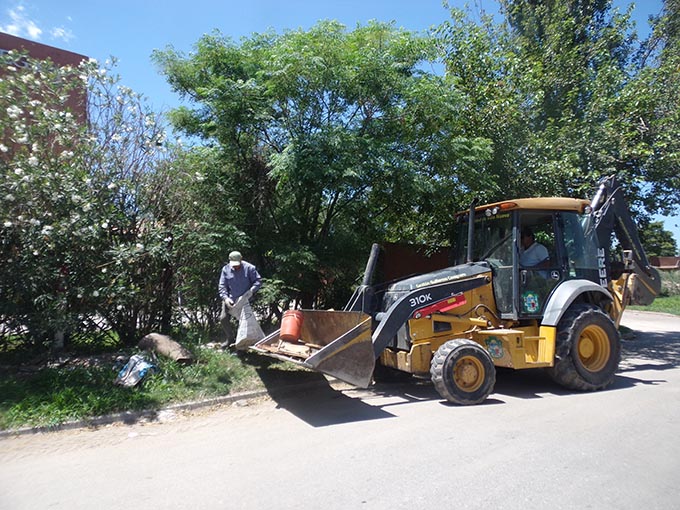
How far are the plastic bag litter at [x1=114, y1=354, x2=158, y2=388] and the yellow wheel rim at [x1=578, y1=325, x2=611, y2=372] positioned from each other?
20.5 feet

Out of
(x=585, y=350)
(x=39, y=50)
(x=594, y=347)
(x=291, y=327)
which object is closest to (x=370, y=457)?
(x=291, y=327)

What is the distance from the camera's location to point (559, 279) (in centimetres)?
733

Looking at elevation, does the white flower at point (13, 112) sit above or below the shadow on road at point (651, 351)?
above

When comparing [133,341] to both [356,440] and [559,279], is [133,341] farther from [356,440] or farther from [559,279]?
[559,279]

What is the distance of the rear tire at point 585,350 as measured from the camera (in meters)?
6.89

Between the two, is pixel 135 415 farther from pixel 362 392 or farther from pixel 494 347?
pixel 494 347

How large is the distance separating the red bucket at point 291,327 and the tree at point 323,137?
1.98 m

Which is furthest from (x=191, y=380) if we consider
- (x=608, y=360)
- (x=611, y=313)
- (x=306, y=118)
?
(x=611, y=313)

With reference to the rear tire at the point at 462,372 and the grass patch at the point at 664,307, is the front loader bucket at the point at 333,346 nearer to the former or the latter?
the rear tire at the point at 462,372

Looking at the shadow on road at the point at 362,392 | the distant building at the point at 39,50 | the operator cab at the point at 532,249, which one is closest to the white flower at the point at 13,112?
the shadow on road at the point at 362,392

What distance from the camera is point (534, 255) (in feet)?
23.8

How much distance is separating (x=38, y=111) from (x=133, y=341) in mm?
3850

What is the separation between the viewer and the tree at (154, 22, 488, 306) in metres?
8.45

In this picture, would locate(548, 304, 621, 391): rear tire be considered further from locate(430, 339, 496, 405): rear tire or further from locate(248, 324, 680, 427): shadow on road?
locate(430, 339, 496, 405): rear tire
